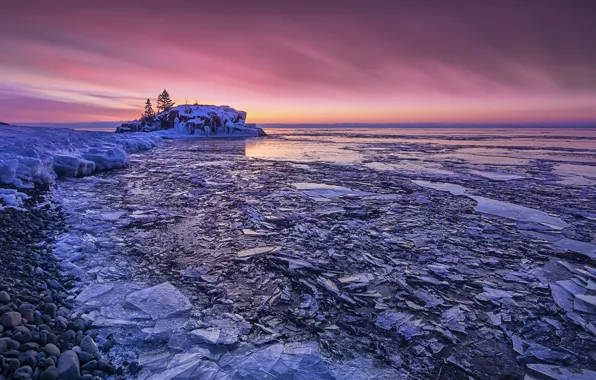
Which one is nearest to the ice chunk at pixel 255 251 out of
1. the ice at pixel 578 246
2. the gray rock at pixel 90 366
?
the gray rock at pixel 90 366

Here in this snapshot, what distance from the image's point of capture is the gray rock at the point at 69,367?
2.01m

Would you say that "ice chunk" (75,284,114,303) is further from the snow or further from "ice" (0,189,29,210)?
the snow

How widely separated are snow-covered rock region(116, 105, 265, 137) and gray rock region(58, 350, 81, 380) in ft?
163

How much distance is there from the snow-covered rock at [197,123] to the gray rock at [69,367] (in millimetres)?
49553

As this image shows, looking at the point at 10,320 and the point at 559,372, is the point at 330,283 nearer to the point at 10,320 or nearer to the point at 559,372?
the point at 559,372

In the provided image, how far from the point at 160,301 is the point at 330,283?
182 cm

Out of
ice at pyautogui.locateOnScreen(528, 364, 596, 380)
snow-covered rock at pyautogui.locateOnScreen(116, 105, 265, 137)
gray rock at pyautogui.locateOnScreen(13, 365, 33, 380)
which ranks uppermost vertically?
snow-covered rock at pyautogui.locateOnScreen(116, 105, 265, 137)

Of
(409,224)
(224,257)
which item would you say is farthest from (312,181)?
(224,257)

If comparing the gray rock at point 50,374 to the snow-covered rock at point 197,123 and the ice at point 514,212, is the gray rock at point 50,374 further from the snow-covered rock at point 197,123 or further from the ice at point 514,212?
the snow-covered rock at point 197,123

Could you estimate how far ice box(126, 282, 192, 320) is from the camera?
288 cm

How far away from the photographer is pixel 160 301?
304cm

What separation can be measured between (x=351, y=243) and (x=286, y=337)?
2.28 meters

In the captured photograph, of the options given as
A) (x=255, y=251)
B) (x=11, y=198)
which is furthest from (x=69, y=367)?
(x=11, y=198)

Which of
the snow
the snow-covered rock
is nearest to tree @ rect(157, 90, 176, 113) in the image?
the snow-covered rock
